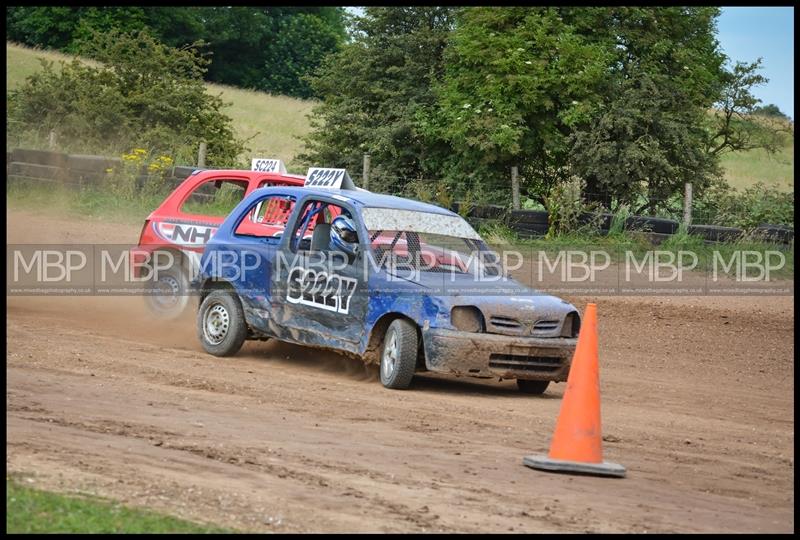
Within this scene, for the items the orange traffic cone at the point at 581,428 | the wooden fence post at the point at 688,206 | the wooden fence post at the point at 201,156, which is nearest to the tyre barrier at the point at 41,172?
the wooden fence post at the point at 201,156

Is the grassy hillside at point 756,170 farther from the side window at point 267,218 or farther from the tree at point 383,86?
the side window at point 267,218

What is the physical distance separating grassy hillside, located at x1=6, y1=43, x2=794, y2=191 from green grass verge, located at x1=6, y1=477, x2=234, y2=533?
3633 centimetres

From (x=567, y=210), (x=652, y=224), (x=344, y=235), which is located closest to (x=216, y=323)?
(x=344, y=235)

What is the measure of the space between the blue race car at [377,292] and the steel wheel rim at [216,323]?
13 millimetres

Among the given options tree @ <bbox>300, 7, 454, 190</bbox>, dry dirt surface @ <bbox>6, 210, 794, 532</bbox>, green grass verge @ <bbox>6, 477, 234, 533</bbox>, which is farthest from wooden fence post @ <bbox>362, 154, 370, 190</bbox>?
green grass verge @ <bbox>6, 477, 234, 533</bbox>

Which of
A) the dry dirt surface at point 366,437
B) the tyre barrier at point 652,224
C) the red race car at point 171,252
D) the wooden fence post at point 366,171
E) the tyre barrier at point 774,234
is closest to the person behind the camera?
the dry dirt surface at point 366,437

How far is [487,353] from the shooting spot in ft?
33.7

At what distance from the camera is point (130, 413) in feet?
28.1

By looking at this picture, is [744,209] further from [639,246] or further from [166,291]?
[166,291]

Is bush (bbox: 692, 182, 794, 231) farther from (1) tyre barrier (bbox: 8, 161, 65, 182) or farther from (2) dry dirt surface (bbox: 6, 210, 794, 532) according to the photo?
(1) tyre barrier (bbox: 8, 161, 65, 182)

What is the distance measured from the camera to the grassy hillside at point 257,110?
50.2 m

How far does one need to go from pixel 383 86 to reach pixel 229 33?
3647 centimetres

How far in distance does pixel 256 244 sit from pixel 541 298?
2.85m

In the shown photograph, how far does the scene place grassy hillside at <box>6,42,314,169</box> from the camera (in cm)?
5018
